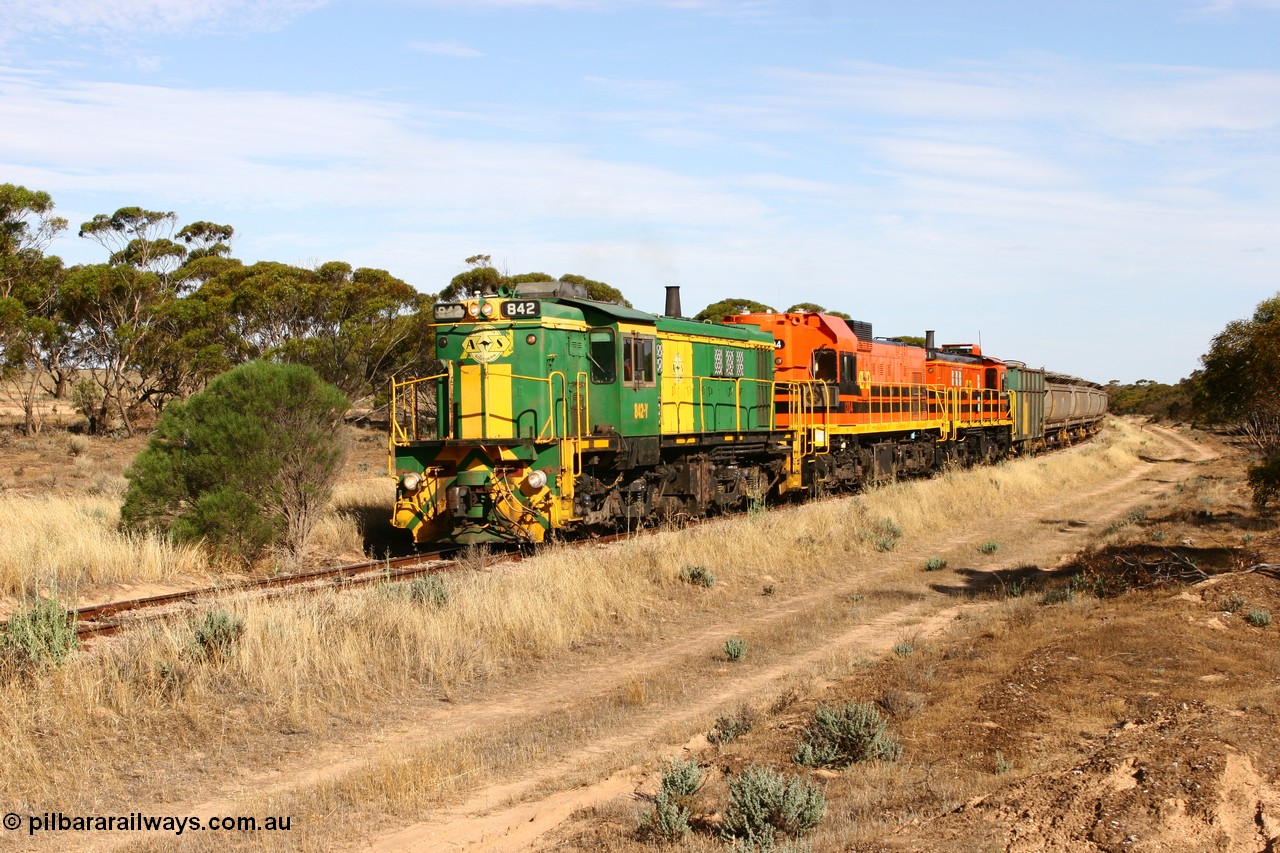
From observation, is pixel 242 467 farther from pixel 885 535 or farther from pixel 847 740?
pixel 885 535

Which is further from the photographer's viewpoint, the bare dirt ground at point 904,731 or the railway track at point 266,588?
the railway track at point 266,588

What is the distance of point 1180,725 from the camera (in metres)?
6.89

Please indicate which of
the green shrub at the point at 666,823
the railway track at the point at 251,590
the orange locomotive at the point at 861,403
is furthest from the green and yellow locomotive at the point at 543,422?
the green shrub at the point at 666,823

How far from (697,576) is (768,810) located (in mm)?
8286

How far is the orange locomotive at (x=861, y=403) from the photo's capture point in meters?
23.7

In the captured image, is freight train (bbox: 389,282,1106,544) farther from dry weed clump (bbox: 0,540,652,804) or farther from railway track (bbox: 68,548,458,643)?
dry weed clump (bbox: 0,540,652,804)

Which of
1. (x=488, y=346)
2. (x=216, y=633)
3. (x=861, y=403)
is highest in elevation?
(x=488, y=346)

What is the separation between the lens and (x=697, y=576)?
552 inches

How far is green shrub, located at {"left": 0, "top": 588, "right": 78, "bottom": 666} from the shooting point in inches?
319

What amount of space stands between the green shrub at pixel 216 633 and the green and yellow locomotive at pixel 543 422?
19.3 feet

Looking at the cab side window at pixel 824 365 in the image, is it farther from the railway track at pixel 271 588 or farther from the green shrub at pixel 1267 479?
the railway track at pixel 271 588

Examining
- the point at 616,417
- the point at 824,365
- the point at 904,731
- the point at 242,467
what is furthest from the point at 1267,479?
the point at 242,467

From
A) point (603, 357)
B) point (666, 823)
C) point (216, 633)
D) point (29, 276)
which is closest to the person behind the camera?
point (666, 823)

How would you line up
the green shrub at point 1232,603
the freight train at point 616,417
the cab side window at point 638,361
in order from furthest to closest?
the cab side window at point 638,361 → the freight train at point 616,417 → the green shrub at point 1232,603
